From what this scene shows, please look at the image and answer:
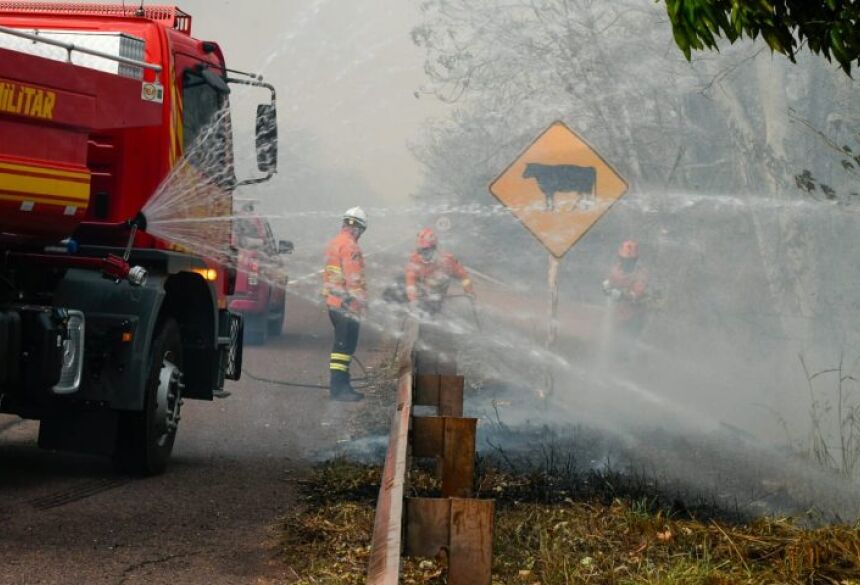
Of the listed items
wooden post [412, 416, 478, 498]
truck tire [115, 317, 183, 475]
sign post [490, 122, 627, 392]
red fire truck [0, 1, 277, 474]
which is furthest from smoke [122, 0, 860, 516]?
wooden post [412, 416, 478, 498]

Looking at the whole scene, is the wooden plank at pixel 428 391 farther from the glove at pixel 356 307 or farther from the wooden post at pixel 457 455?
the glove at pixel 356 307

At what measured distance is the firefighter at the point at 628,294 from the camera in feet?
57.3

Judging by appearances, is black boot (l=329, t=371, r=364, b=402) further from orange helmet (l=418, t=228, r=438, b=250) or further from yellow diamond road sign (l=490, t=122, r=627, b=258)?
yellow diamond road sign (l=490, t=122, r=627, b=258)

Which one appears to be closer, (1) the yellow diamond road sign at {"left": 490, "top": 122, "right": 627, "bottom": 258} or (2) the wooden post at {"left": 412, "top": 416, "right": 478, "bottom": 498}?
(2) the wooden post at {"left": 412, "top": 416, "right": 478, "bottom": 498}

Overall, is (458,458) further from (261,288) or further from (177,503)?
(261,288)

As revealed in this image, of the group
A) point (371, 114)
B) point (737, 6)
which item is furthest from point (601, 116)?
point (737, 6)

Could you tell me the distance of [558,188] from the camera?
40.7 feet

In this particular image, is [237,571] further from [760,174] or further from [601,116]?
[601,116]

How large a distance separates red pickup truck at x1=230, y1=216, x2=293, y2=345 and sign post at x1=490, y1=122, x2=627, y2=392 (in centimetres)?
297

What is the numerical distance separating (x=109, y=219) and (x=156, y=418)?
4.09 feet

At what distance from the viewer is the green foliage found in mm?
4797

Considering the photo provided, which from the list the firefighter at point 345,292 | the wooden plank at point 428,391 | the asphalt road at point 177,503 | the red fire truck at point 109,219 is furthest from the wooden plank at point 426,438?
the firefighter at point 345,292

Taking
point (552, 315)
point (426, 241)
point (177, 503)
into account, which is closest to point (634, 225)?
point (426, 241)

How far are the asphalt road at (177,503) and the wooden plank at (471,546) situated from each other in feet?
4.54
